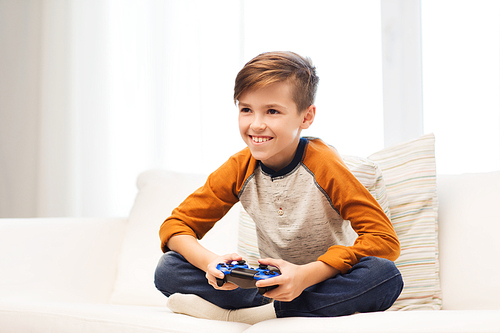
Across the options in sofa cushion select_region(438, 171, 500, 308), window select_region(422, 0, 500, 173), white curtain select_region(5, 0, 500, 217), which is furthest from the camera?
white curtain select_region(5, 0, 500, 217)

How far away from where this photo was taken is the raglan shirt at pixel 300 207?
0.86 metres

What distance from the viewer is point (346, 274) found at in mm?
799

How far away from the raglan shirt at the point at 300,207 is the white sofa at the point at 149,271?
17 centimetres

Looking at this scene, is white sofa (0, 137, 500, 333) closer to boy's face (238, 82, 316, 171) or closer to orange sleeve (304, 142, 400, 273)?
orange sleeve (304, 142, 400, 273)

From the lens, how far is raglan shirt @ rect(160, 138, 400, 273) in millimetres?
864

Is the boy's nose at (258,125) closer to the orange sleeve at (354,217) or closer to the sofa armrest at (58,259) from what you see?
the orange sleeve at (354,217)

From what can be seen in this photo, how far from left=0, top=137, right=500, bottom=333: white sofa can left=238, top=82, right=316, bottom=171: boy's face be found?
0.33 m

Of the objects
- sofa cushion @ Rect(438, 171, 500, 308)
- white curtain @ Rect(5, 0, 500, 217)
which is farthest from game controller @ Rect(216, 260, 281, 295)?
white curtain @ Rect(5, 0, 500, 217)

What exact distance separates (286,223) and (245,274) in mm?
252

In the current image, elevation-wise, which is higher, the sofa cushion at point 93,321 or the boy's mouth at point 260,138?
A: the boy's mouth at point 260,138

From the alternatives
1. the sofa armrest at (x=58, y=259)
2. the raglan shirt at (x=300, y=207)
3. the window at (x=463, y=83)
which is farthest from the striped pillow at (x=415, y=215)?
the sofa armrest at (x=58, y=259)

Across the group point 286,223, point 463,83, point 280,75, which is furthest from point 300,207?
point 463,83

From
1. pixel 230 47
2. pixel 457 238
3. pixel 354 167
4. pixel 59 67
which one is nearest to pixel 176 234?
pixel 354 167

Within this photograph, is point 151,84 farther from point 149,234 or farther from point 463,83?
point 463,83
